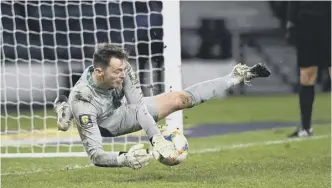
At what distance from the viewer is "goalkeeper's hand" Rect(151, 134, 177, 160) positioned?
7359mm

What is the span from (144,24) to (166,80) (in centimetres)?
227

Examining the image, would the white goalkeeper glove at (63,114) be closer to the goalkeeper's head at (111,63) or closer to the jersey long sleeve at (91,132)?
the jersey long sleeve at (91,132)

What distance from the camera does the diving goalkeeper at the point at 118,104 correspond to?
745 cm

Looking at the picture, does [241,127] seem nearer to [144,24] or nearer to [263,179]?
[144,24]

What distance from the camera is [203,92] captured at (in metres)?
8.36

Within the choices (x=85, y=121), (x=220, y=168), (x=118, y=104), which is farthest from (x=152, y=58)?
(x=85, y=121)

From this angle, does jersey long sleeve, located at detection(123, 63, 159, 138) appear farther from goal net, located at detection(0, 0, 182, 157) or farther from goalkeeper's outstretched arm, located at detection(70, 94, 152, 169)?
goal net, located at detection(0, 0, 182, 157)

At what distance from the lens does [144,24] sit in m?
12.5

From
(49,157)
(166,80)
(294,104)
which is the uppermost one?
(166,80)

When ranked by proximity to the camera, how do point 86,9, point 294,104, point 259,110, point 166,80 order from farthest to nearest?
1. point 294,104
2. point 259,110
3. point 86,9
4. point 166,80

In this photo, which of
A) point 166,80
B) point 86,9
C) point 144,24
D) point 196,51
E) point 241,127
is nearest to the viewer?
point 166,80

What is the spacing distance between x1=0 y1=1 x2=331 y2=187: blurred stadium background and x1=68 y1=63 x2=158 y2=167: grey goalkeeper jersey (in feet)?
1.98

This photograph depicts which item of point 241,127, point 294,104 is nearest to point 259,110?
point 294,104

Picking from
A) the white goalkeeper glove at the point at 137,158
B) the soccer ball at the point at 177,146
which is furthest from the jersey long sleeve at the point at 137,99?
the white goalkeeper glove at the point at 137,158
